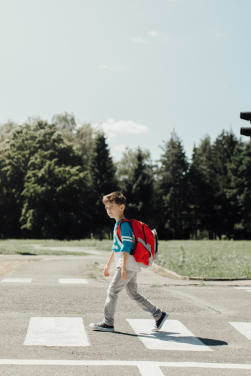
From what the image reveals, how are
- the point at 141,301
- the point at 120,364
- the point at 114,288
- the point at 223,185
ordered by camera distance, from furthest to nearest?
the point at 223,185 < the point at 141,301 < the point at 114,288 < the point at 120,364

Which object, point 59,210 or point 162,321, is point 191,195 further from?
point 162,321

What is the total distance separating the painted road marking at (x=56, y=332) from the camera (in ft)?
22.6

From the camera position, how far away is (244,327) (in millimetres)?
8352

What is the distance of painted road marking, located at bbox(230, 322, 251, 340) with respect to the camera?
25.7 feet

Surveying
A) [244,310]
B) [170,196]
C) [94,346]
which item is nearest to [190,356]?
[94,346]

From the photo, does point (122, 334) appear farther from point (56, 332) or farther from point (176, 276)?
point (176, 276)

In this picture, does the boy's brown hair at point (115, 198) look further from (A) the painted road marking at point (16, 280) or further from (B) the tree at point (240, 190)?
(B) the tree at point (240, 190)

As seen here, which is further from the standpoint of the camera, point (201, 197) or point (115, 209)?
point (201, 197)

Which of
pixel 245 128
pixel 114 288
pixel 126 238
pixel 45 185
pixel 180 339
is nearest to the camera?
pixel 180 339

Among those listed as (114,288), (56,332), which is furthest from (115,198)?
(56,332)

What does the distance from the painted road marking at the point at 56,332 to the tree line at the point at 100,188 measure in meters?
57.1

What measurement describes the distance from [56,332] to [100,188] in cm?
6305

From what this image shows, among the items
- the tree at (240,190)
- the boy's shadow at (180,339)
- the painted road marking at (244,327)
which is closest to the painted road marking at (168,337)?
the boy's shadow at (180,339)

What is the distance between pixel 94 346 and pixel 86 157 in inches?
2880
